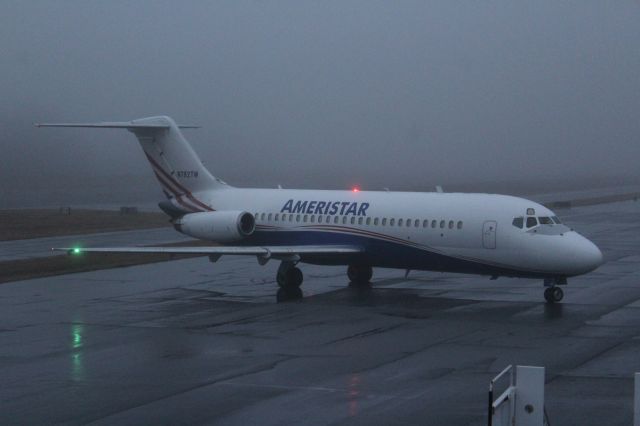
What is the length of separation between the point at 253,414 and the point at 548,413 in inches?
164

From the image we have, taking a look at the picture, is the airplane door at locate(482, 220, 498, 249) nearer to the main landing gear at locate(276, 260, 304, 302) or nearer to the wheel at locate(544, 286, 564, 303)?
the wheel at locate(544, 286, 564, 303)

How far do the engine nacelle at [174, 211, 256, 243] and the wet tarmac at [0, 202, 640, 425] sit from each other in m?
1.56

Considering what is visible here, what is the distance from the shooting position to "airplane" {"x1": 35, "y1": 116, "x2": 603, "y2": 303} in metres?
25.0

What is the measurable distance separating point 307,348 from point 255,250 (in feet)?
26.2

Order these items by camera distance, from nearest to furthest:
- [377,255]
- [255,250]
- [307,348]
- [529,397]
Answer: [529,397], [307,348], [255,250], [377,255]

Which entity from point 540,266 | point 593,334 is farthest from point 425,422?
point 540,266

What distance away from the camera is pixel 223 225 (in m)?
29.4

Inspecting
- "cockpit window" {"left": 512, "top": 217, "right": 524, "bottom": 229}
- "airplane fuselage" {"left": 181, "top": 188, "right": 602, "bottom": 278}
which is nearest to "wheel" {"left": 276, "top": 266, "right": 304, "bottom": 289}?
"airplane fuselage" {"left": 181, "top": 188, "right": 602, "bottom": 278}

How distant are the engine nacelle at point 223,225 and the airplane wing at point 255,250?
1765mm

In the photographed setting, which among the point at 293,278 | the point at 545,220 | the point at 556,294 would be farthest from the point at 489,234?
the point at 293,278

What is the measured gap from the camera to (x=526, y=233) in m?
25.1

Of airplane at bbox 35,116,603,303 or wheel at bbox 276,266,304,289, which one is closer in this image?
airplane at bbox 35,116,603,303

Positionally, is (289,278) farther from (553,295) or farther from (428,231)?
(553,295)

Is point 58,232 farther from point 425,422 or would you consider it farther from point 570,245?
point 425,422
